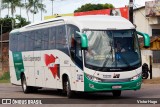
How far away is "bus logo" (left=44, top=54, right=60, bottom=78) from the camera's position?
22.5 m

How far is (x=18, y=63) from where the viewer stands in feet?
91.6

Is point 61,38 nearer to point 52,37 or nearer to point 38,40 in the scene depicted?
point 52,37

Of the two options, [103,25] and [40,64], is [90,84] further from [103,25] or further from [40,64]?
[40,64]

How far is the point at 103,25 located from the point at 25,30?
25.1 feet

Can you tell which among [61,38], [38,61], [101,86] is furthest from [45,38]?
[101,86]

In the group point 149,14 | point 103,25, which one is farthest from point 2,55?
point 103,25

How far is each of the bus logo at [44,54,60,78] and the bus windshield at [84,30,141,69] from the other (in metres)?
3.10

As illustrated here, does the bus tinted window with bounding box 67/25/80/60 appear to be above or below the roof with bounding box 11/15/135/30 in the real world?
below

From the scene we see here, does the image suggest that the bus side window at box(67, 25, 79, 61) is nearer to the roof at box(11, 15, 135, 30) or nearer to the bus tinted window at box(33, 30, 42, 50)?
the roof at box(11, 15, 135, 30)

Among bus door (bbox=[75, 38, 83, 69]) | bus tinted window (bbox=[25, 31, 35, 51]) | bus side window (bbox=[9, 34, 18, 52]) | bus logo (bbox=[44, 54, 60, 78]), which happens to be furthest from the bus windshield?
bus side window (bbox=[9, 34, 18, 52])

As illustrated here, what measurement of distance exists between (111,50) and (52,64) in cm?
412

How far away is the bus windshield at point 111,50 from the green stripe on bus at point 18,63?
8.34 metres

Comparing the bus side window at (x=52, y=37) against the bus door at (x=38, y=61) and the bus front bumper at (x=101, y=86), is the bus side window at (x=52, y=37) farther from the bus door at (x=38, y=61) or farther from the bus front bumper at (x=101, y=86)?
the bus front bumper at (x=101, y=86)


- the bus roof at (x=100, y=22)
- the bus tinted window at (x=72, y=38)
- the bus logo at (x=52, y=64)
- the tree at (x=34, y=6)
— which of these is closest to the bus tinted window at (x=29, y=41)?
the bus logo at (x=52, y=64)
